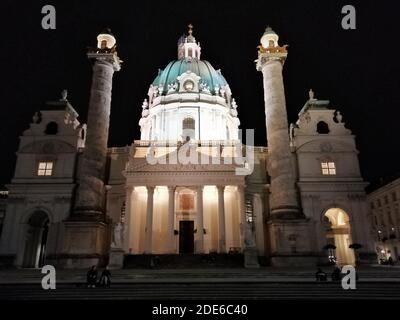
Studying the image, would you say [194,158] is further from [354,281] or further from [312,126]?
[354,281]

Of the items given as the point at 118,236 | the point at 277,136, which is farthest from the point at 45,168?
the point at 277,136

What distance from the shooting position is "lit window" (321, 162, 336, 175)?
1475 inches

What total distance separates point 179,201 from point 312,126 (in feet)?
56.2

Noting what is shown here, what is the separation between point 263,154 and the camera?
135 ft

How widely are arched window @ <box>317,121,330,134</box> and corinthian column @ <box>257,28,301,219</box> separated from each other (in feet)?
24.6

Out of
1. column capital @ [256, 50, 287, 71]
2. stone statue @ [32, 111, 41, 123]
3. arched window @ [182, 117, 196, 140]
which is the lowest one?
stone statue @ [32, 111, 41, 123]

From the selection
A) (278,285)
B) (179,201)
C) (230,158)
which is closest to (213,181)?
(230,158)

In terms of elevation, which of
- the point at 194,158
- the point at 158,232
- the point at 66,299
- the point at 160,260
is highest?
the point at 194,158

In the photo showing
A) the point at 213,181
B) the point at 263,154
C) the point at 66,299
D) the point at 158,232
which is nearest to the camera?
the point at 66,299

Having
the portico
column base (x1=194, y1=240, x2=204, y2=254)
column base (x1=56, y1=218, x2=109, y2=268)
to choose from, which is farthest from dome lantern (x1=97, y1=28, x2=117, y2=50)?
column base (x1=194, y1=240, x2=204, y2=254)

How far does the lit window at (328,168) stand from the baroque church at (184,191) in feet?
0.43

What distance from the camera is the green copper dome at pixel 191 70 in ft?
182

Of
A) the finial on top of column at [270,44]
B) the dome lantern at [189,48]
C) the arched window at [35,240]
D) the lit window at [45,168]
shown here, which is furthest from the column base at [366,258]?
the dome lantern at [189,48]

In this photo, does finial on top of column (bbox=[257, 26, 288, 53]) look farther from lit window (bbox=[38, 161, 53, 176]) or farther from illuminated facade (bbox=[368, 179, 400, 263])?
illuminated facade (bbox=[368, 179, 400, 263])
